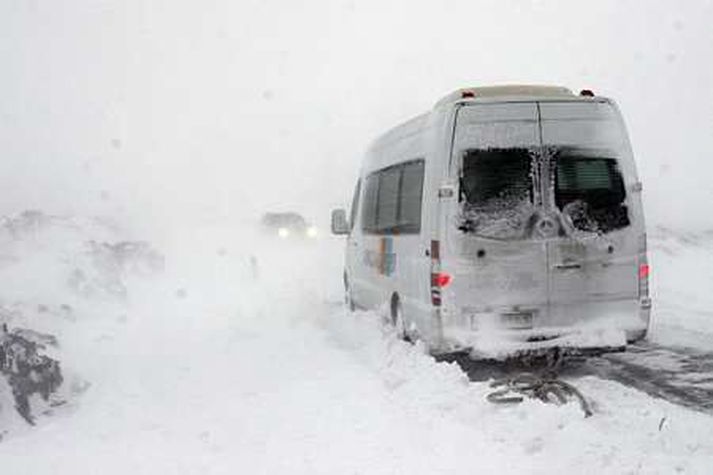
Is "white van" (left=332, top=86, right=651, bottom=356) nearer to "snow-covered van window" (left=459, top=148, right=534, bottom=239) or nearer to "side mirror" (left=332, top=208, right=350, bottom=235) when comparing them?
"snow-covered van window" (left=459, top=148, right=534, bottom=239)

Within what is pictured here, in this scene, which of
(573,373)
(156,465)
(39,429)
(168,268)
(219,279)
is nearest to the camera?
(156,465)

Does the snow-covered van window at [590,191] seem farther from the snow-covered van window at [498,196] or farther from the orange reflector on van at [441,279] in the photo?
the orange reflector on van at [441,279]

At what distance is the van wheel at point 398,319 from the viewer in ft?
34.3

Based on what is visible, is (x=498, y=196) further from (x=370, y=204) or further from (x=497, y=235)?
(x=370, y=204)

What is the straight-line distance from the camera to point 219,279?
27031 mm

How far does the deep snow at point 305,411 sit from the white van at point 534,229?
613 mm

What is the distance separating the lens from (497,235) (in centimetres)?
852

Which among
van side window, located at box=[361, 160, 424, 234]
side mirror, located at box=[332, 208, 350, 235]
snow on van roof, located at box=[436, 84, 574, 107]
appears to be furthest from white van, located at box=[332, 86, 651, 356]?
side mirror, located at box=[332, 208, 350, 235]

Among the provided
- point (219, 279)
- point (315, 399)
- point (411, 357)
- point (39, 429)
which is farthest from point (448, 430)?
point (219, 279)

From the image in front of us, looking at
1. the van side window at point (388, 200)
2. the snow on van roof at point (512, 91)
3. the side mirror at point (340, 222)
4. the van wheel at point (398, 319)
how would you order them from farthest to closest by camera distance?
1. the side mirror at point (340, 222)
2. the van side window at point (388, 200)
3. the van wheel at point (398, 319)
4. the snow on van roof at point (512, 91)

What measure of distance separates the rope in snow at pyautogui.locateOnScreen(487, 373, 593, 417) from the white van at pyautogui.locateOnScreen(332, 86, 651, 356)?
65 cm

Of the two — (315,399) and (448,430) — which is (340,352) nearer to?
(315,399)

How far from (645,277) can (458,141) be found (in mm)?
2343

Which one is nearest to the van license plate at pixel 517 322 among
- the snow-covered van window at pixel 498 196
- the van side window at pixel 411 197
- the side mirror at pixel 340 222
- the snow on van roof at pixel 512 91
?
the snow-covered van window at pixel 498 196
